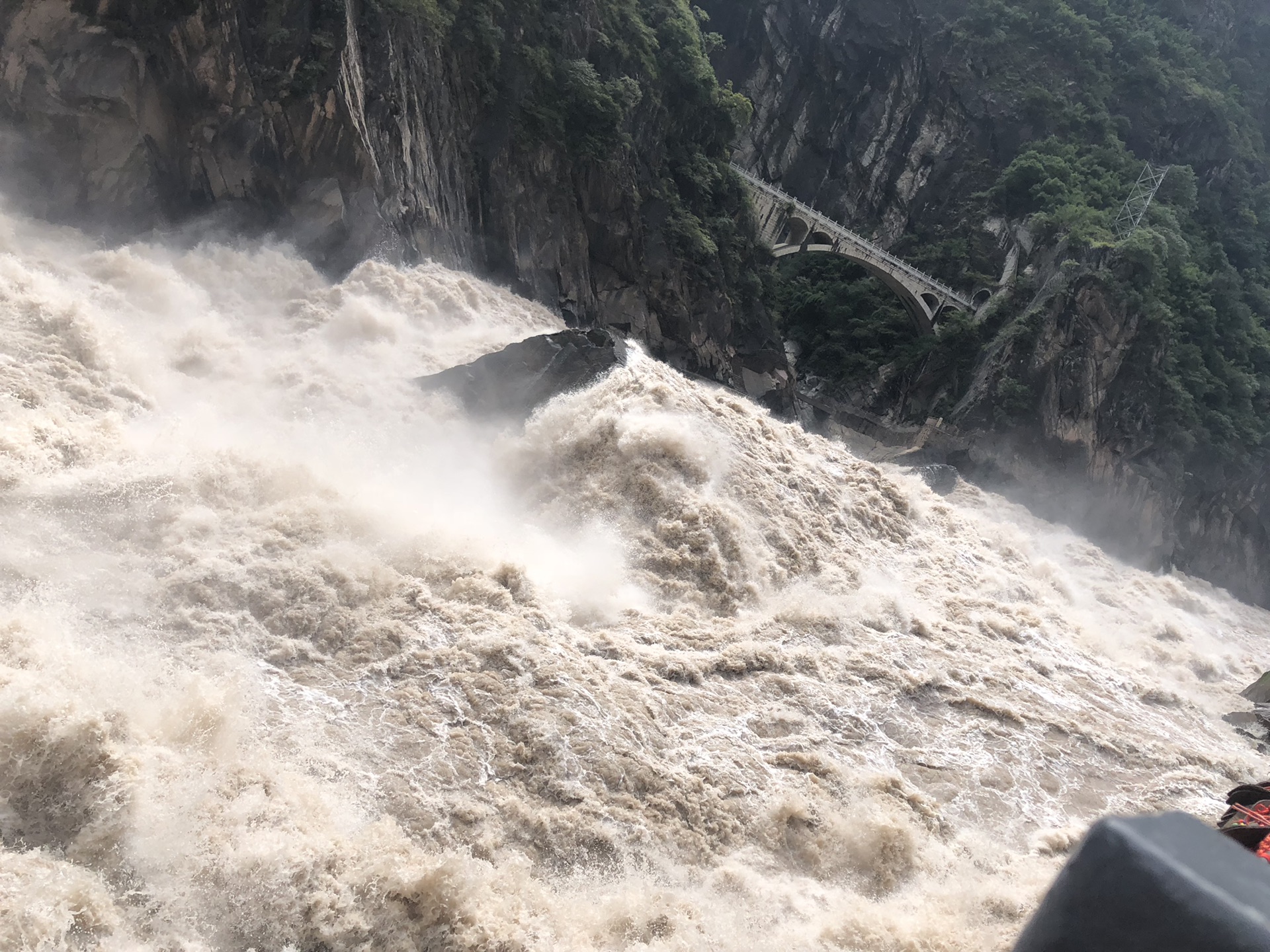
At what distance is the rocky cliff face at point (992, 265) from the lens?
35031mm

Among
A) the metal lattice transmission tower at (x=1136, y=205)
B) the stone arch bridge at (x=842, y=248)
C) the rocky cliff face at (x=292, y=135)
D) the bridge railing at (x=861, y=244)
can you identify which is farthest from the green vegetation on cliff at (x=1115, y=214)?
the rocky cliff face at (x=292, y=135)

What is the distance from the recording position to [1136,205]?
3869 centimetres

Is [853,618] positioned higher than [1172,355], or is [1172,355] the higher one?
[1172,355]

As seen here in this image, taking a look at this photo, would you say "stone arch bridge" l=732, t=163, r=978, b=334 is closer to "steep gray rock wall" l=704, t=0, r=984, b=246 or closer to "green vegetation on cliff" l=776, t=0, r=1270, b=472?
"green vegetation on cliff" l=776, t=0, r=1270, b=472

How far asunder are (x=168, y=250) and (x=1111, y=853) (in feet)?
68.0

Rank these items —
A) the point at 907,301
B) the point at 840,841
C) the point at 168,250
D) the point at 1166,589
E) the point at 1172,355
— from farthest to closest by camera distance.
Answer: the point at 907,301
the point at 1172,355
the point at 1166,589
the point at 168,250
the point at 840,841

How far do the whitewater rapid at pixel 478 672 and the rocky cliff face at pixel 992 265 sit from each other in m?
18.0

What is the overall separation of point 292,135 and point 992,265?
106 feet

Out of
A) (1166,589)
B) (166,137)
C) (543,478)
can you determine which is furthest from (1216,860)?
(1166,589)

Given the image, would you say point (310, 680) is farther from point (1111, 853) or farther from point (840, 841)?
point (1111, 853)

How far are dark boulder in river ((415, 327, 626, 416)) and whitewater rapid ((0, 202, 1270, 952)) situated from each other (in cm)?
Result: 55

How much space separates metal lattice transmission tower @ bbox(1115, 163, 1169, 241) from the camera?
37094mm

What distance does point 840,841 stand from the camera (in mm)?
8836

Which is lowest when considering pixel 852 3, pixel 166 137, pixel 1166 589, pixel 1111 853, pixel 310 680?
pixel 1166 589
